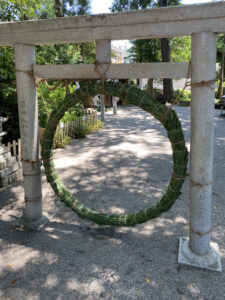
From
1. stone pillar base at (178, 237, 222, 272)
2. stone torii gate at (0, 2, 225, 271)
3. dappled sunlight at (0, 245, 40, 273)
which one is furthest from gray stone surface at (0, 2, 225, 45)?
dappled sunlight at (0, 245, 40, 273)

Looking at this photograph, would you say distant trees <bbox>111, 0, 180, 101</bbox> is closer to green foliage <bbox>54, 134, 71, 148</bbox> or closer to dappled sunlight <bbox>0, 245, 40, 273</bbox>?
green foliage <bbox>54, 134, 71, 148</bbox>

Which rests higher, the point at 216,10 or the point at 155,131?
the point at 216,10

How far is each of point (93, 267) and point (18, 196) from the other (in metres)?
2.61

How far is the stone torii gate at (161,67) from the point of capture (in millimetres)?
2934

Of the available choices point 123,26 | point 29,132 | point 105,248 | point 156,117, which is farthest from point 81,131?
point 123,26

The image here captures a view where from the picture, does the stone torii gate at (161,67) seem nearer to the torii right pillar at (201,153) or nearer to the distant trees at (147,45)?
the torii right pillar at (201,153)

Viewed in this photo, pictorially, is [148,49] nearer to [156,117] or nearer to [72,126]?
[72,126]

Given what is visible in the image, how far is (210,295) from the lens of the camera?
2918mm

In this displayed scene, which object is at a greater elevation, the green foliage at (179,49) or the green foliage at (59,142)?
the green foliage at (179,49)

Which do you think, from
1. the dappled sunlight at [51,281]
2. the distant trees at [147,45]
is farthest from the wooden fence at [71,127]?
the distant trees at [147,45]

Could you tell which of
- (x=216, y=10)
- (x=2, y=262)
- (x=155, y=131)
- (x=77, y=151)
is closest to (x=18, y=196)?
(x=2, y=262)

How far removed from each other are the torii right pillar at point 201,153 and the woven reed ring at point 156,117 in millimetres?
158

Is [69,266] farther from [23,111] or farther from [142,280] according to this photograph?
[23,111]

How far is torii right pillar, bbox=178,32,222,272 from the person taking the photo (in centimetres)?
296
